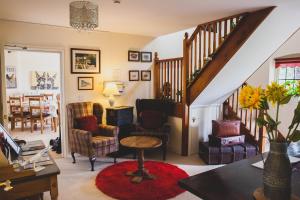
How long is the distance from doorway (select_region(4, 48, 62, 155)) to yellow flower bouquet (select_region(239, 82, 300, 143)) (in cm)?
537

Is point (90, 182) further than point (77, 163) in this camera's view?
No

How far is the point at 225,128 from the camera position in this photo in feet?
13.9

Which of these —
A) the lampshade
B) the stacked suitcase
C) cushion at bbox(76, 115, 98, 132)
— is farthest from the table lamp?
the stacked suitcase

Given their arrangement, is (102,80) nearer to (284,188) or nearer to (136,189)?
(136,189)

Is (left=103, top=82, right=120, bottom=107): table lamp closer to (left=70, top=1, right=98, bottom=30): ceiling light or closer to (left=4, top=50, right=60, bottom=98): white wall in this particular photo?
(left=70, top=1, right=98, bottom=30): ceiling light


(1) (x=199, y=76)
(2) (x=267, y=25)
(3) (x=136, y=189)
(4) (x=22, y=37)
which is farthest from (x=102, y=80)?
(2) (x=267, y=25)

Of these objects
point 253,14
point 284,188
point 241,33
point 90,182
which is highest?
point 253,14

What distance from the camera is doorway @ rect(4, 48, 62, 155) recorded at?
22.0ft

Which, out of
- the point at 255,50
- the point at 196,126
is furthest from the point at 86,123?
the point at 255,50

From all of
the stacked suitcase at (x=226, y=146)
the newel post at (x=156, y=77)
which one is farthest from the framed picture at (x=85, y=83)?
the stacked suitcase at (x=226, y=146)

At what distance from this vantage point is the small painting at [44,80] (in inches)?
343

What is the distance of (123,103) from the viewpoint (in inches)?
199

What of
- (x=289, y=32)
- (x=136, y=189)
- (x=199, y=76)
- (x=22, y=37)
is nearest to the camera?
(x=136, y=189)

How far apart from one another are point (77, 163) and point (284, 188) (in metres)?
3.64
